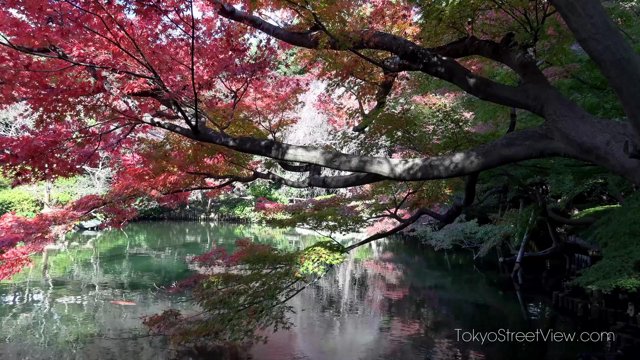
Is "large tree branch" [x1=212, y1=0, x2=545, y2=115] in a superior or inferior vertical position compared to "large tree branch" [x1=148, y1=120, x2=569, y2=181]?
superior

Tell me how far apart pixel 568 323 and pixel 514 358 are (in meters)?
2.44

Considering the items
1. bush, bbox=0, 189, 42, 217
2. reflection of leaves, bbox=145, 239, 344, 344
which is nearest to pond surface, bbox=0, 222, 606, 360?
reflection of leaves, bbox=145, 239, 344, 344

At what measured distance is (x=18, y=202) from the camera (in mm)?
19156

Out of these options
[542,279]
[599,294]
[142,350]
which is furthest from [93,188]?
[599,294]

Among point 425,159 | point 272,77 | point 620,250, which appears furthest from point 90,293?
point 620,250

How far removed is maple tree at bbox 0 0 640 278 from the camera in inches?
132

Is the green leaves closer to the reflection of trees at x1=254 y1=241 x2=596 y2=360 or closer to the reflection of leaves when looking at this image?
the reflection of leaves

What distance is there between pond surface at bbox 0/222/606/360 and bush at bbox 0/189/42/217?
4.01 meters

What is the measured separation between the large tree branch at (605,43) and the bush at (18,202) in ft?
66.3

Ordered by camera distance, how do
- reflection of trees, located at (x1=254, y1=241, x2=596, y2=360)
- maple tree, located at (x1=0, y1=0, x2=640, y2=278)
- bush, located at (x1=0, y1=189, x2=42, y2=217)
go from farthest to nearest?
bush, located at (x1=0, y1=189, x2=42, y2=217)
reflection of trees, located at (x1=254, y1=241, x2=596, y2=360)
maple tree, located at (x1=0, y1=0, x2=640, y2=278)

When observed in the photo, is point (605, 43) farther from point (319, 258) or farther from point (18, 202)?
point (18, 202)

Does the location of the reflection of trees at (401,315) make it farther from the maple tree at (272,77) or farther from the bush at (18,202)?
the bush at (18,202)

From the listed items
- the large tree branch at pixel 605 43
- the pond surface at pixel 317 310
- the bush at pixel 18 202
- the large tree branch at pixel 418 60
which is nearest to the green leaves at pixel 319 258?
the large tree branch at pixel 418 60

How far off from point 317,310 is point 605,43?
26.5 ft
